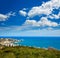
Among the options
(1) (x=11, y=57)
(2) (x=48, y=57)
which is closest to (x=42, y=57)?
(2) (x=48, y=57)

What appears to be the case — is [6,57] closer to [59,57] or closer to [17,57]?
[17,57]

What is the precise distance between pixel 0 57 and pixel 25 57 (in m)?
2.39

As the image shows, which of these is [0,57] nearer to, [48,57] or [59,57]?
[48,57]

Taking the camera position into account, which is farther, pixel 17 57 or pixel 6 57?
pixel 17 57

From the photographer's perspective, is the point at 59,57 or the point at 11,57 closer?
the point at 11,57

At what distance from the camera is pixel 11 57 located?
17078 mm

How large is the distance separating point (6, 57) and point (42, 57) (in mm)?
3803

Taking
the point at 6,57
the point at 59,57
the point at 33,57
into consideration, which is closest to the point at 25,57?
the point at 33,57

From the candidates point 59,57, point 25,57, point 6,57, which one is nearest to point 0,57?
point 6,57

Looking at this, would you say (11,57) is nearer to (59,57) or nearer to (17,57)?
(17,57)

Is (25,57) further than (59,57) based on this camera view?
No

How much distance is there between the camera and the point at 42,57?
18203 millimetres

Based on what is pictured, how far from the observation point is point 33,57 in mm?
17562

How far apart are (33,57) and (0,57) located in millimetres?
3170
